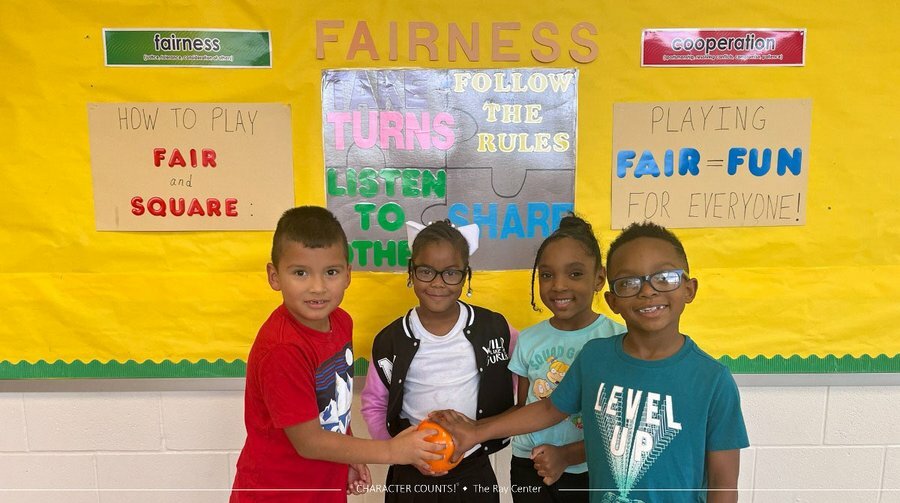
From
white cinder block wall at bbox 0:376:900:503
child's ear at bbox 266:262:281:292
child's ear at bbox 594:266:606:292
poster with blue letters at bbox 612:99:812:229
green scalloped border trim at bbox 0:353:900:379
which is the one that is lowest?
white cinder block wall at bbox 0:376:900:503

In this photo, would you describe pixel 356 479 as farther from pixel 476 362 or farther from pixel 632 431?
pixel 632 431

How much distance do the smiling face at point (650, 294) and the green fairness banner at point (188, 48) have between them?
129 cm

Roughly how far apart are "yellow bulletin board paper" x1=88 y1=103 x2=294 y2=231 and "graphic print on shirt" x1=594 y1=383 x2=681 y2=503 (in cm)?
121

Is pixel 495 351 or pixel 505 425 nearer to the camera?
pixel 505 425

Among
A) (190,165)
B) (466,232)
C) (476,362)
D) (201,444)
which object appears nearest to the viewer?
(476,362)

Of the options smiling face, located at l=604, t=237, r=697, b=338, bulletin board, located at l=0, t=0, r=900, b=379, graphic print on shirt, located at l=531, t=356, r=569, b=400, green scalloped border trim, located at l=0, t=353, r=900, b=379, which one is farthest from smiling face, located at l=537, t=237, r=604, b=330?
green scalloped border trim, located at l=0, t=353, r=900, b=379

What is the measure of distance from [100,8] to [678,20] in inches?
73.2

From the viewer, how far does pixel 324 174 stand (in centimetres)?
191

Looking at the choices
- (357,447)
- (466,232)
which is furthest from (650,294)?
(357,447)

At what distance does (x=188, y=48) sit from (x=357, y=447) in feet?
4.48

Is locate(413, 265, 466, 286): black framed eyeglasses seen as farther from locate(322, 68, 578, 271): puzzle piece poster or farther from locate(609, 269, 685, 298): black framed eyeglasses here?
locate(609, 269, 685, 298): black framed eyeglasses

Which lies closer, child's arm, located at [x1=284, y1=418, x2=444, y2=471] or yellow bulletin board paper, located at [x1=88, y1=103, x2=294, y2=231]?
child's arm, located at [x1=284, y1=418, x2=444, y2=471]

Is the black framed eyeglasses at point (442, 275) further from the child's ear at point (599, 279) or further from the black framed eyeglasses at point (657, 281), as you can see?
the black framed eyeglasses at point (657, 281)

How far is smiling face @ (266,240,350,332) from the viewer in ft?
4.69
